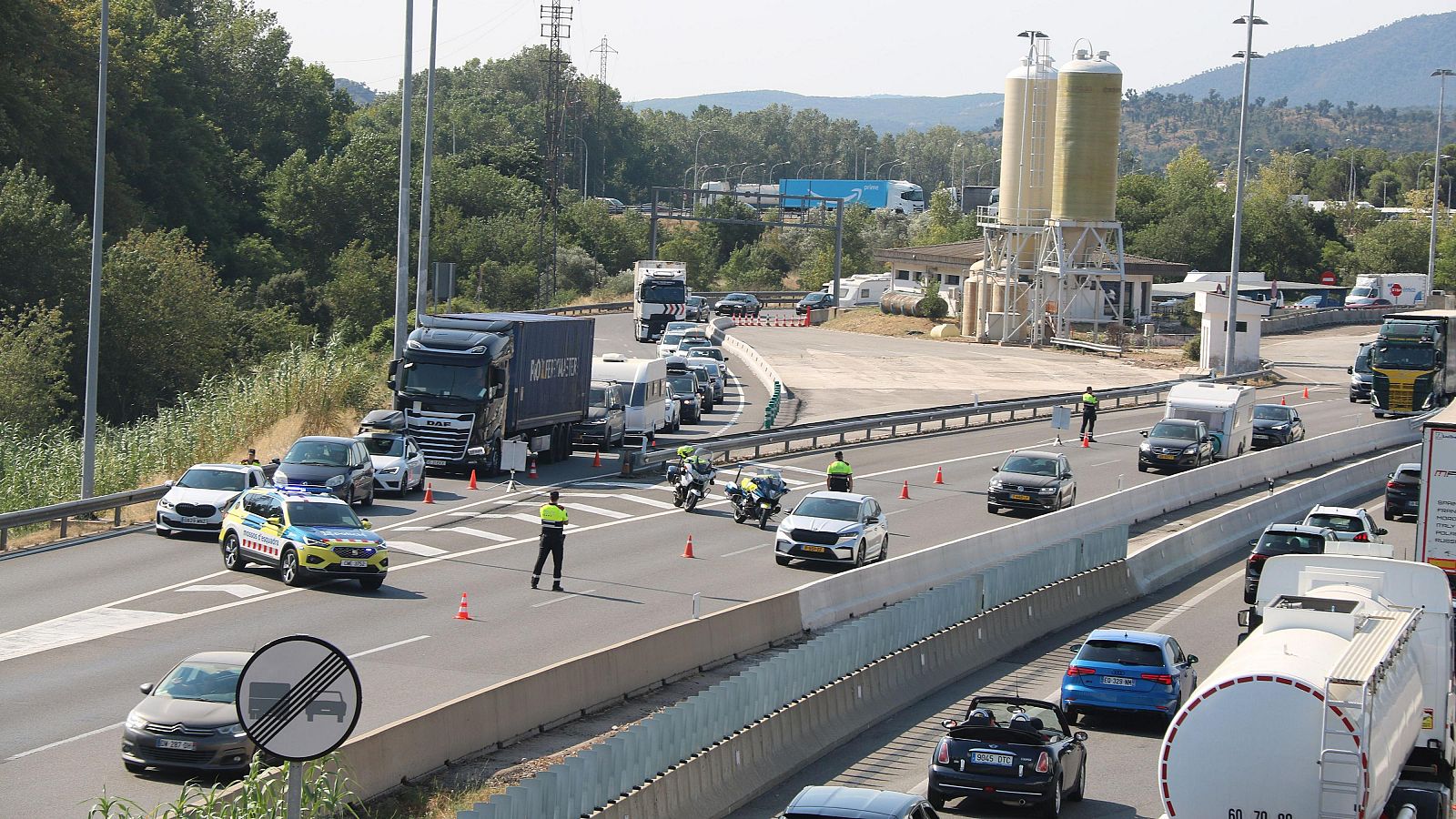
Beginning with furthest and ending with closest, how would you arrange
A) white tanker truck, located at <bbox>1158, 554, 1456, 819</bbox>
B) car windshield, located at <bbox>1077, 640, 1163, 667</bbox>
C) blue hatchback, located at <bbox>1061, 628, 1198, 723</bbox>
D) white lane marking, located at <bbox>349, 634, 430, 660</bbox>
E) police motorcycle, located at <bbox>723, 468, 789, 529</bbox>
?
police motorcycle, located at <bbox>723, 468, 789, 529</bbox> → white lane marking, located at <bbox>349, 634, 430, 660</bbox> → car windshield, located at <bbox>1077, 640, 1163, 667</bbox> → blue hatchback, located at <bbox>1061, 628, 1198, 723</bbox> → white tanker truck, located at <bbox>1158, 554, 1456, 819</bbox>

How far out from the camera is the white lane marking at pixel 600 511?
3531 centimetres

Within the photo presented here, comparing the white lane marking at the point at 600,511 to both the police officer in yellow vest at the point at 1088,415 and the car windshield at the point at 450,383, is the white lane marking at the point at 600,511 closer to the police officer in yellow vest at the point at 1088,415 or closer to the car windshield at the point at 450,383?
the car windshield at the point at 450,383

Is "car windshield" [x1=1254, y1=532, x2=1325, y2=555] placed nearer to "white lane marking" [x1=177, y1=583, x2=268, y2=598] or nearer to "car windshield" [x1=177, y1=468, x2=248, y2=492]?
"white lane marking" [x1=177, y1=583, x2=268, y2=598]

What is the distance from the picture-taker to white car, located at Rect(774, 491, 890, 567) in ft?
96.1

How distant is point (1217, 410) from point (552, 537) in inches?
1078

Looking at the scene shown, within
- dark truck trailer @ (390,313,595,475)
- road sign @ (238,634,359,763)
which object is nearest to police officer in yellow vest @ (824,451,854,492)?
dark truck trailer @ (390,313,595,475)

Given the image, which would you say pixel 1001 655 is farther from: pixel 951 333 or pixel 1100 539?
pixel 951 333

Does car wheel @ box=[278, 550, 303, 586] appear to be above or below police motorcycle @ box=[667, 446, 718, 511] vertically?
below

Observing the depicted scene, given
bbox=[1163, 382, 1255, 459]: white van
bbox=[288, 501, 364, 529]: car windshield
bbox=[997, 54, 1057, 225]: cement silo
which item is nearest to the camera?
bbox=[288, 501, 364, 529]: car windshield

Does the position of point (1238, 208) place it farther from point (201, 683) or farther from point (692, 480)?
point (201, 683)

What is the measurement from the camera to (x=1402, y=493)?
131ft

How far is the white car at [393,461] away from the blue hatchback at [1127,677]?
1973 centimetres

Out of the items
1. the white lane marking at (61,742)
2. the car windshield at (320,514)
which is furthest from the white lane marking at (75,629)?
the white lane marking at (61,742)

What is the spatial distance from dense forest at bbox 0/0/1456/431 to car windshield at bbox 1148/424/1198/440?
25202 millimetres
